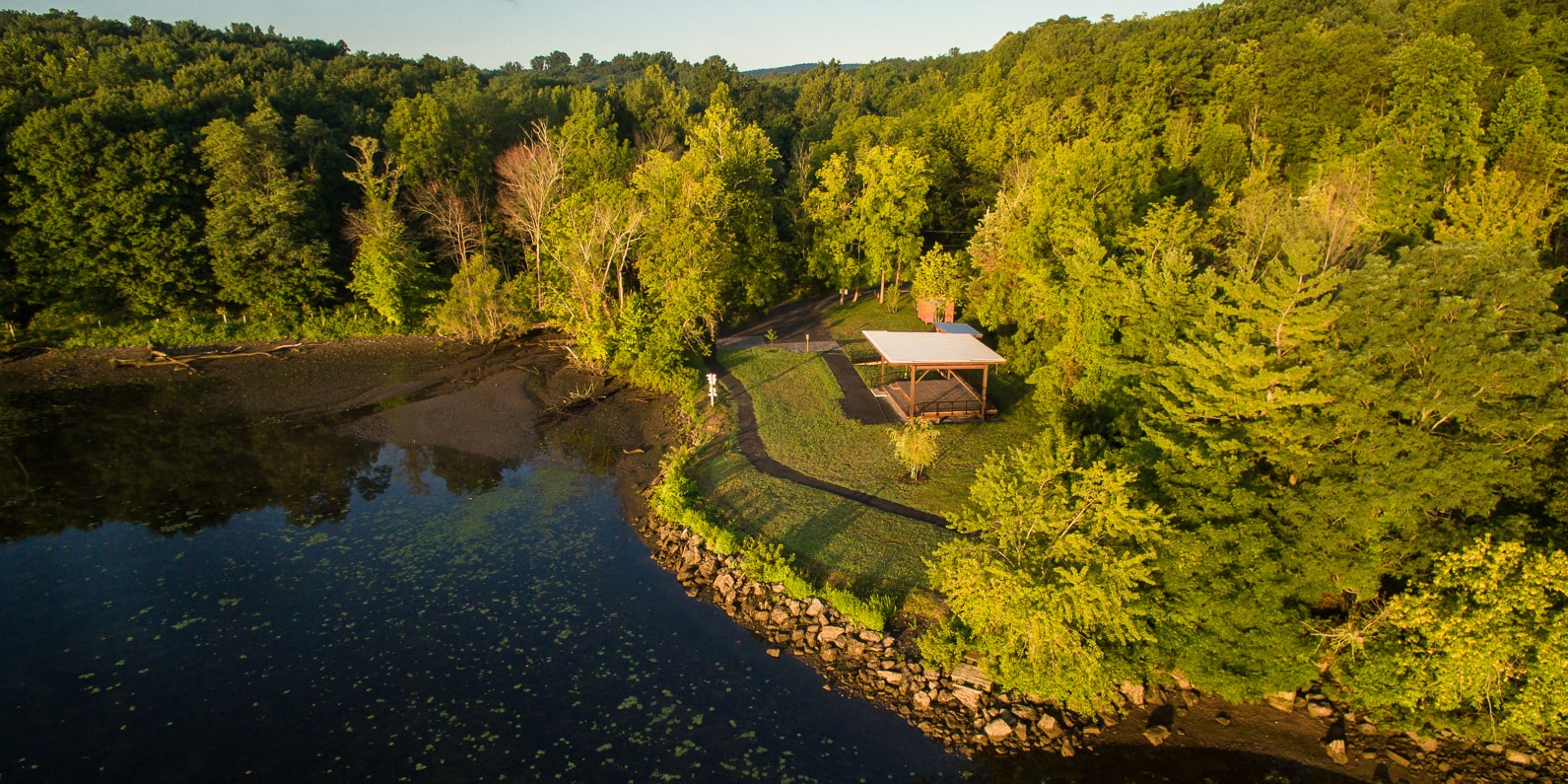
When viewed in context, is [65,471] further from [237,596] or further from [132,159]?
[132,159]

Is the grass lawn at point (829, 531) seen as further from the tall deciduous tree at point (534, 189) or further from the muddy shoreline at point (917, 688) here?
the tall deciduous tree at point (534, 189)

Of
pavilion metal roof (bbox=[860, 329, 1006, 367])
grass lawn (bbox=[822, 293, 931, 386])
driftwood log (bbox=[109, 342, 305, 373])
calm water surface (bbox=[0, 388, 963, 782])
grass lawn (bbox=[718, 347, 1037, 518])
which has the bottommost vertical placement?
calm water surface (bbox=[0, 388, 963, 782])

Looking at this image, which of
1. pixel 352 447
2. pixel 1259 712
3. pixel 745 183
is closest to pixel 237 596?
pixel 352 447

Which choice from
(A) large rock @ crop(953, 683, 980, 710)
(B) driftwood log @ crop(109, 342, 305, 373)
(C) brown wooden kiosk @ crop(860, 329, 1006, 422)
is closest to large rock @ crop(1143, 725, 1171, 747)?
(A) large rock @ crop(953, 683, 980, 710)

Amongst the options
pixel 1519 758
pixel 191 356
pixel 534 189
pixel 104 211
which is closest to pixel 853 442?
pixel 1519 758

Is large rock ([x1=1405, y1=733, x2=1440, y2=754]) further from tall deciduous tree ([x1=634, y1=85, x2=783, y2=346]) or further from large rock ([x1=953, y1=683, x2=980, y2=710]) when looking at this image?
tall deciduous tree ([x1=634, y1=85, x2=783, y2=346])

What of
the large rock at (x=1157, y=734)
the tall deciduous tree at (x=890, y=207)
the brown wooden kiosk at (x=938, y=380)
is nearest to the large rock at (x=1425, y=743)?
the large rock at (x=1157, y=734)

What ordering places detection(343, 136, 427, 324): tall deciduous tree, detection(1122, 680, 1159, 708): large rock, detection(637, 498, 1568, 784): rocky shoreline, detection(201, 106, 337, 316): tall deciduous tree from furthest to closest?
detection(343, 136, 427, 324): tall deciduous tree < detection(201, 106, 337, 316): tall deciduous tree < detection(1122, 680, 1159, 708): large rock < detection(637, 498, 1568, 784): rocky shoreline
